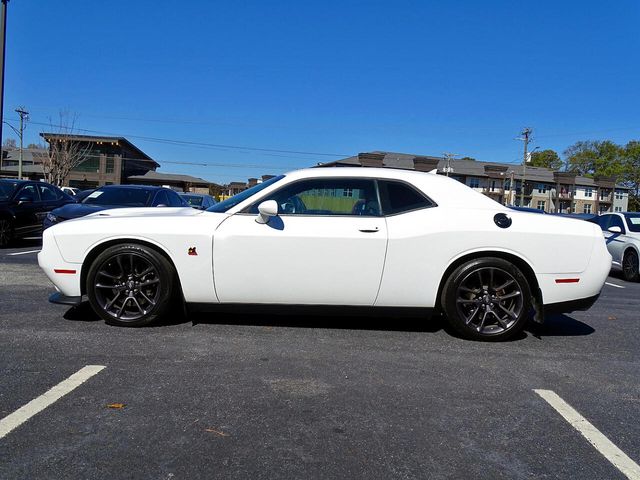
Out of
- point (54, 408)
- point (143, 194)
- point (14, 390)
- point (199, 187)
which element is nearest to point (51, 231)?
point (14, 390)

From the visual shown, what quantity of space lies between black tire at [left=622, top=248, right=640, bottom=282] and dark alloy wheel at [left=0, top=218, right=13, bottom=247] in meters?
12.6

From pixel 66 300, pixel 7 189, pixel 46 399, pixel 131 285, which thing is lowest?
pixel 46 399

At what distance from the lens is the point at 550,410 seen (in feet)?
9.78

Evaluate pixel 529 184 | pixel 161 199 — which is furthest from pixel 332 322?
pixel 529 184

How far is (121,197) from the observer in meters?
9.16

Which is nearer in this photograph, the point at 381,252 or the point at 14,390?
the point at 14,390

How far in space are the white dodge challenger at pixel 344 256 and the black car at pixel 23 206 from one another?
7076 mm

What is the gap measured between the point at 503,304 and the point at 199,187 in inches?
2937

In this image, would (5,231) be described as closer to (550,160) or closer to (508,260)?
(508,260)

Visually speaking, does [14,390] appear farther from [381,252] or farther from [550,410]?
[550,410]

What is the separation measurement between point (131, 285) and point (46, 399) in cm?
155

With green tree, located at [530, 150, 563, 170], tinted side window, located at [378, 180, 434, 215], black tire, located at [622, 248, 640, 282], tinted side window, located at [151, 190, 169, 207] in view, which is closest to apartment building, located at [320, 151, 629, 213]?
green tree, located at [530, 150, 563, 170]

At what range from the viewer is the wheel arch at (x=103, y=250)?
429cm

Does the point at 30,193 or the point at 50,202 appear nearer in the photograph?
the point at 30,193
